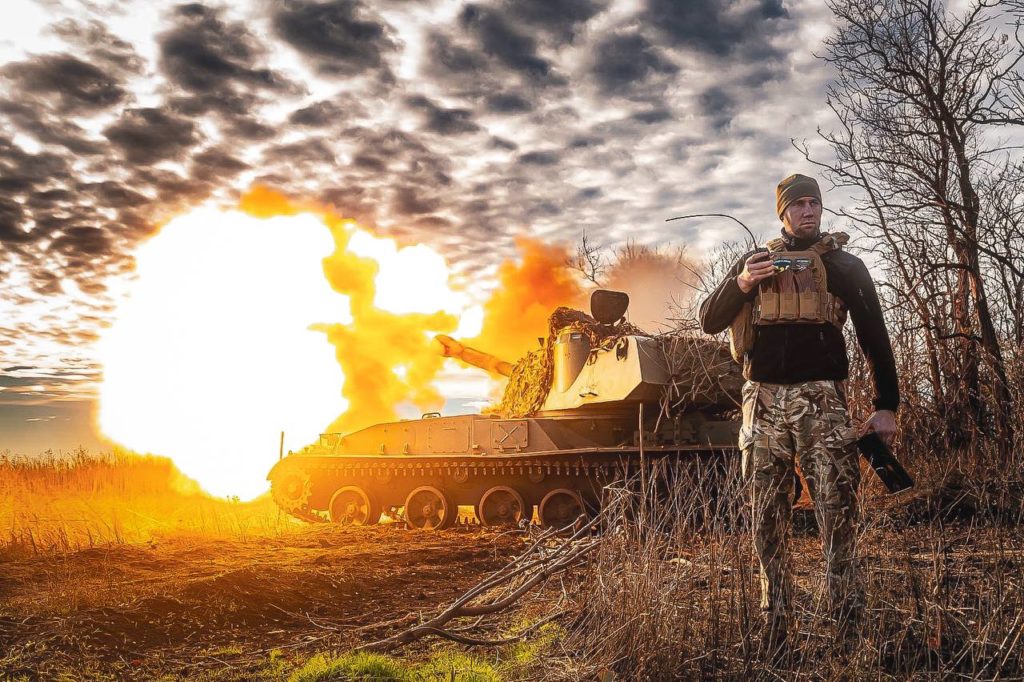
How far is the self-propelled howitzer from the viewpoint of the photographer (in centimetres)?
1196

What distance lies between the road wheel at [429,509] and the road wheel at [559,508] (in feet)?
5.93

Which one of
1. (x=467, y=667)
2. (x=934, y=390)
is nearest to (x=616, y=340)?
(x=934, y=390)

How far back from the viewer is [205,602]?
21.7 ft

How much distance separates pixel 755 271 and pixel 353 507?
38.1ft

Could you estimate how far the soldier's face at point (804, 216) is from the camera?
4520 mm

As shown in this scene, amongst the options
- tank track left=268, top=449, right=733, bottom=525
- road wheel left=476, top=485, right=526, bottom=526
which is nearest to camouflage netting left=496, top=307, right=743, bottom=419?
tank track left=268, top=449, right=733, bottom=525

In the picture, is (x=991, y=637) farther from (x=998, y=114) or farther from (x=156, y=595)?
(x=998, y=114)

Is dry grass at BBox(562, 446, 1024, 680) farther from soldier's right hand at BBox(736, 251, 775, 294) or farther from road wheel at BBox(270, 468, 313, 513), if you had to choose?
road wheel at BBox(270, 468, 313, 513)

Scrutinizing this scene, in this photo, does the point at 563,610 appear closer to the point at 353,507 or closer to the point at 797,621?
the point at 797,621

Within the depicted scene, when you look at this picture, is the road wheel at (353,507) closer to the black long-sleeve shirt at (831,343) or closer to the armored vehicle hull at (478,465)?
the armored vehicle hull at (478,465)

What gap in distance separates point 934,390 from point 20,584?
550 inches

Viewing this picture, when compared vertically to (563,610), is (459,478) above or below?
above

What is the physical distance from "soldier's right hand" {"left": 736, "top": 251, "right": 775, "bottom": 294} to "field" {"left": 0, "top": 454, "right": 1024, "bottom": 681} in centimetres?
118

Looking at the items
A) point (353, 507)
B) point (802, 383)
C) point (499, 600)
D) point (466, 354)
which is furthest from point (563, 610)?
point (466, 354)
